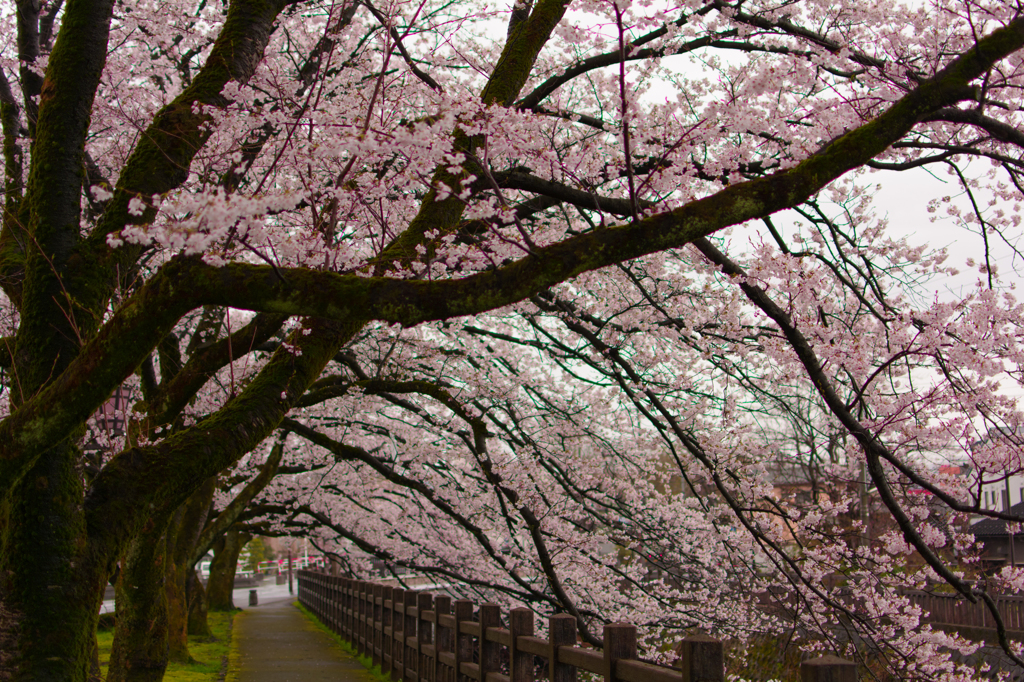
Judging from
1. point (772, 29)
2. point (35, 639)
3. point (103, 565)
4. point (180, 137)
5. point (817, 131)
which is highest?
point (772, 29)

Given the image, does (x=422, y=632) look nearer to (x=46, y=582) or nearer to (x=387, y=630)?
(x=387, y=630)

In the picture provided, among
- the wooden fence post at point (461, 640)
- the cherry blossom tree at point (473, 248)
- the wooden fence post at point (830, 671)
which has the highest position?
the cherry blossom tree at point (473, 248)

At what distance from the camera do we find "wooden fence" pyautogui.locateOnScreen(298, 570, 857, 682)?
2.79m

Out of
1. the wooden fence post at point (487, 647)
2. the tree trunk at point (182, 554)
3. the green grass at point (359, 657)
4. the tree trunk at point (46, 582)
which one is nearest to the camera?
the tree trunk at point (46, 582)

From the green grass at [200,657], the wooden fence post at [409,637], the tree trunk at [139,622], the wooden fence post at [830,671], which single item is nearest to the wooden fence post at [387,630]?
the wooden fence post at [409,637]

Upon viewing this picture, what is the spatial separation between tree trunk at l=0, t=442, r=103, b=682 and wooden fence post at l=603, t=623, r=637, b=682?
2360 millimetres

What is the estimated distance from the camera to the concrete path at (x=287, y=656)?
9.19 metres

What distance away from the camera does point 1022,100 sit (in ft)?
13.6

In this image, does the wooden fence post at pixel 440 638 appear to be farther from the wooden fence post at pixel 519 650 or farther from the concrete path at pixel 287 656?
the concrete path at pixel 287 656

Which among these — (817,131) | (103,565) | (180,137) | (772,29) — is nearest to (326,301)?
(180,137)

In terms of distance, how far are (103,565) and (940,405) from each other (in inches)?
170

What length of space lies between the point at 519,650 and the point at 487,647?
0.71 metres

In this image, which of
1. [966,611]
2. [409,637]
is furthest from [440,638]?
[966,611]

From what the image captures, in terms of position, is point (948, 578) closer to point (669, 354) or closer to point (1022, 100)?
point (1022, 100)
